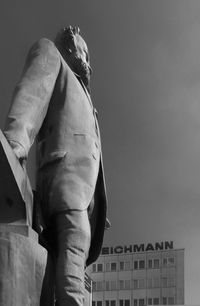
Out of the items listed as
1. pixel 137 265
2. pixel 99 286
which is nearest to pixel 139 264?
pixel 137 265

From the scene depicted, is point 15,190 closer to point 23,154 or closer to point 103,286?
point 23,154

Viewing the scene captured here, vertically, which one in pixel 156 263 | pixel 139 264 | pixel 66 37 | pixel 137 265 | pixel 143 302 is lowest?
pixel 143 302

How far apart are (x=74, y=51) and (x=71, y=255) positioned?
6.64ft

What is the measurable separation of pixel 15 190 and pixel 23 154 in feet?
Answer: 0.94

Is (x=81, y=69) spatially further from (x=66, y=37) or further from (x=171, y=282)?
(x=171, y=282)

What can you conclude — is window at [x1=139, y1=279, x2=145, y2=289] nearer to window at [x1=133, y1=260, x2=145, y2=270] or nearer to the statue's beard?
window at [x1=133, y1=260, x2=145, y2=270]

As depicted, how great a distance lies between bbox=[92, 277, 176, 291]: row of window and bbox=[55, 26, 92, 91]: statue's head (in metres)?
108

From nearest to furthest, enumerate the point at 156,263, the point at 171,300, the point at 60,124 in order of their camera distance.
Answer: the point at 60,124
the point at 171,300
the point at 156,263

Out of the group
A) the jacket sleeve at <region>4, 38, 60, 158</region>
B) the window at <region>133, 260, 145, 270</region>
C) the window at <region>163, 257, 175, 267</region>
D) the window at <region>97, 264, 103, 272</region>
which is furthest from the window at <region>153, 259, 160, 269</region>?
the jacket sleeve at <region>4, 38, 60, 158</region>

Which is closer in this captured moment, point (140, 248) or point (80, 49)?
point (80, 49)

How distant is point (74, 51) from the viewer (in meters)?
6.85

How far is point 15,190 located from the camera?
16.9 ft

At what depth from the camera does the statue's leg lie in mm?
5414

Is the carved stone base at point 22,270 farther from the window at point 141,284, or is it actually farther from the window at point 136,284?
the window at point 136,284
